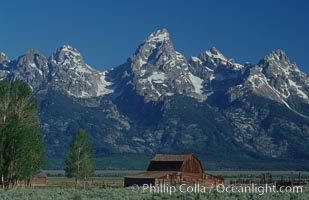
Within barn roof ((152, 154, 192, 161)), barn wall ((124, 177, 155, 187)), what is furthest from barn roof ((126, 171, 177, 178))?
barn roof ((152, 154, 192, 161))

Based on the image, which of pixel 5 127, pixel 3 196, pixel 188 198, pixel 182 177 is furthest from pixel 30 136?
→ pixel 182 177

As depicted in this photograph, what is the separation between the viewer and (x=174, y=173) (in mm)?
110125

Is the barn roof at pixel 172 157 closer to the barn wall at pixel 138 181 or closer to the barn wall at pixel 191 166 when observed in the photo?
the barn wall at pixel 191 166

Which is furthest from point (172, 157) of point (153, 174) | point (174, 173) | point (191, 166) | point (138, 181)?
point (138, 181)

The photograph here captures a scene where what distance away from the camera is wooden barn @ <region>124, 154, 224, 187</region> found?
345 feet

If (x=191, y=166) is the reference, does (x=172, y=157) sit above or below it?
above

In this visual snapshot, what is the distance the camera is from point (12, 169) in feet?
245

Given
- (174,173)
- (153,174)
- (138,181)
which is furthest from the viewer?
(174,173)

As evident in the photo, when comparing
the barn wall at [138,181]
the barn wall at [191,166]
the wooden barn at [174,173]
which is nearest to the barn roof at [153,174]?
the wooden barn at [174,173]

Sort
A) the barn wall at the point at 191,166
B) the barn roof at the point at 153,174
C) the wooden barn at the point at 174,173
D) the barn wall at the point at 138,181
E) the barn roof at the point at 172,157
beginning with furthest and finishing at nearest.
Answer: the barn roof at the point at 172,157
the barn wall at the point at 191,166
the barn roof at the point at 153,174
the wooden barn at the point at 174,173
the barn wall at the point at 138,181

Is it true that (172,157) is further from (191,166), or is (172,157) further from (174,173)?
(174,173)

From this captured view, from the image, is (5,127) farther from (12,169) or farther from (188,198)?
(188,198)

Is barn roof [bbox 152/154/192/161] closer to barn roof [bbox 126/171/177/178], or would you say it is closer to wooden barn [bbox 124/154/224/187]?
wooden barn [bbox 124/154/224/187]

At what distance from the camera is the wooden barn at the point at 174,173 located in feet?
345
